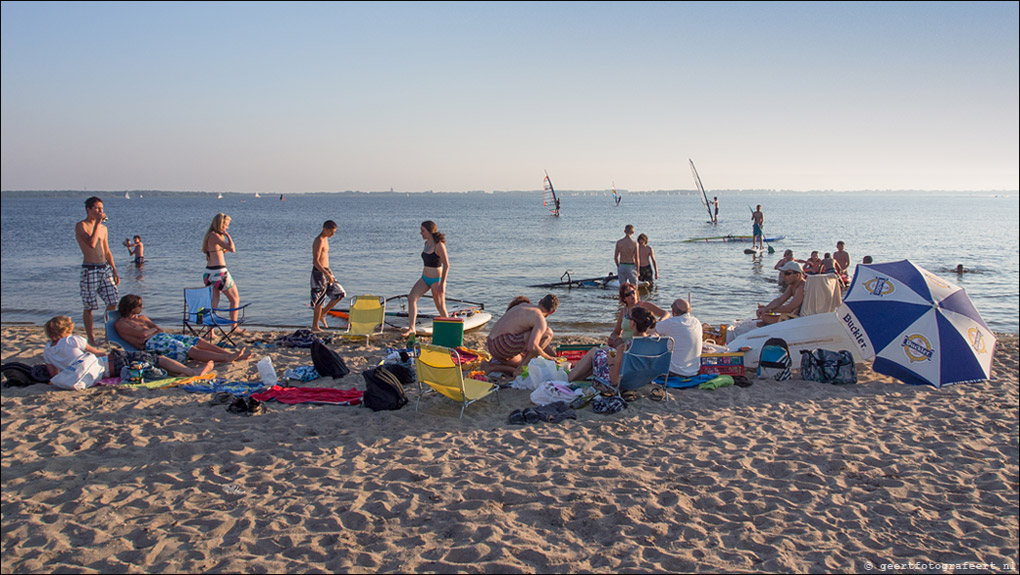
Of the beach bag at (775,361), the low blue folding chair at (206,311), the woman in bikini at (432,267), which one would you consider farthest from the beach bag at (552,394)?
the low blue folding chair at (206,311)

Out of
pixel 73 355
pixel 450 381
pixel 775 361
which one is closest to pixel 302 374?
pixel 450 381

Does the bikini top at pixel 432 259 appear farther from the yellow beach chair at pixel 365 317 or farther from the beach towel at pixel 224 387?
the beach towel at pixel 224 387

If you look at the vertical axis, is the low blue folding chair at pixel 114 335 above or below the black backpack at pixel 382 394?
above

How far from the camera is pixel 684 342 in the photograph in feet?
19.7

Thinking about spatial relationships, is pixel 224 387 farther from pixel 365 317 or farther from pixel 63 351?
pixel 365 317

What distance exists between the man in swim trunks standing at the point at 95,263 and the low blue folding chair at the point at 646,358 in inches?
236

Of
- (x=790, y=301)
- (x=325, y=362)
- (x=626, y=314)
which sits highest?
(x=790, y=301)

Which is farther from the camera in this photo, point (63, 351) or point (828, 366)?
point (828, 366)

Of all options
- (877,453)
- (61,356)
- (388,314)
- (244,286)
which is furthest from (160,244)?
(877,453)

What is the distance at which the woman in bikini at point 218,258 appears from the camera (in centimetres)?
752

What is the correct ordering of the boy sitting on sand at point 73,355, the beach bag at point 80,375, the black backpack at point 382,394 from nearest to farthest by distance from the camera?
the black backpack at point 382,394 → the beach bag at point 80,375 → the boy sitting on sand at point 73,355

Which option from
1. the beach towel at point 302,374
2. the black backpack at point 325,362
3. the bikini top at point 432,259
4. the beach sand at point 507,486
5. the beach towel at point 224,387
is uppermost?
the bikini top at point 432,259

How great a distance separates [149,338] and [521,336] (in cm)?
386

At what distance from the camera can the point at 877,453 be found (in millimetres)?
4488
